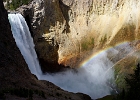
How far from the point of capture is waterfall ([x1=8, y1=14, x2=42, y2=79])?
46.3 meters

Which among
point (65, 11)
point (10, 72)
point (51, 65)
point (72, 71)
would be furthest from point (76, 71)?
point (10, 72)

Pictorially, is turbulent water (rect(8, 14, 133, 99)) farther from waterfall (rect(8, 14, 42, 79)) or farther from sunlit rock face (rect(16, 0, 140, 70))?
sunlit rock face (rect(16, 0, 140, 70))

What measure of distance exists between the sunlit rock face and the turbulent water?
78.5 inches

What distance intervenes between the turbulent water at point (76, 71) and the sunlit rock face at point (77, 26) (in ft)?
6.54

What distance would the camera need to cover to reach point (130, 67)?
43812mm

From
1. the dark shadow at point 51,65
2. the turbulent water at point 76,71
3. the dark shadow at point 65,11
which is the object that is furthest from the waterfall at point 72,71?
the dark shadow at point 65,11

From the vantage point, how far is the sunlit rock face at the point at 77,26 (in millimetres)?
49188

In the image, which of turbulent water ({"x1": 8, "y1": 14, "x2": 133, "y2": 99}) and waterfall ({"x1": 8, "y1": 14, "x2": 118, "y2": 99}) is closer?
turbulent water ({"x1": 8, "y1": 14, "x2": 133, "y2": 99})

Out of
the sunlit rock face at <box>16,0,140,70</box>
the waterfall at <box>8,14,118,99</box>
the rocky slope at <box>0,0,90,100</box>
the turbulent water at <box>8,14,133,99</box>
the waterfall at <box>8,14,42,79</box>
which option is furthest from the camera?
the sunlit rock face at <box>16,0,140,70</box>

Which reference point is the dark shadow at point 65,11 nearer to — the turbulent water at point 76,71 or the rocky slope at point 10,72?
the turbulent water at point 76,71

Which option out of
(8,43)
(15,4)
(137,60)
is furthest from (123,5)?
(8,43)

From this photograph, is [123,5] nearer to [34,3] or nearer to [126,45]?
[126,45]

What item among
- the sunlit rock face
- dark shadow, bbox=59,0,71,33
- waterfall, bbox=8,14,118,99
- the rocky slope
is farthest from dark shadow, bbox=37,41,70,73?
the rocky slope

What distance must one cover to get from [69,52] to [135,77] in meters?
29.7
